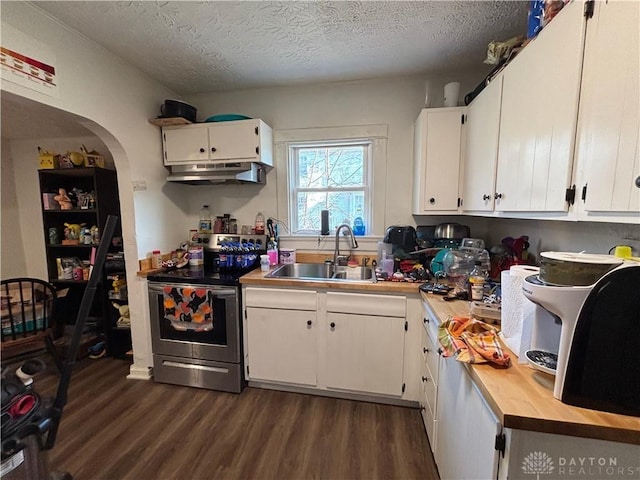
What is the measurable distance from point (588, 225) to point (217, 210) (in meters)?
2.76

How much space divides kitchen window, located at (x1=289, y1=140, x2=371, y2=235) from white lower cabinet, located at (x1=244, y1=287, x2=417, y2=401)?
84 cm

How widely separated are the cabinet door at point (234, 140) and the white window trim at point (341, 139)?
1.12 ft

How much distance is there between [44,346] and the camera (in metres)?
2.02

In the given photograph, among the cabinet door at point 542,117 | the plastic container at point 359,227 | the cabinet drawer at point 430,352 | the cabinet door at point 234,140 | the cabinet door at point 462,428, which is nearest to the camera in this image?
the cabinet door at point 462,428

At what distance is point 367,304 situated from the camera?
1896mm

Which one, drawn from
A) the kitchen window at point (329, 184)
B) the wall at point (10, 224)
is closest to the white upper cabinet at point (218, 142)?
the kitchen window at point (329, 184)

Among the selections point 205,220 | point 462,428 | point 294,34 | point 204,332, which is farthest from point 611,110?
point 205,220

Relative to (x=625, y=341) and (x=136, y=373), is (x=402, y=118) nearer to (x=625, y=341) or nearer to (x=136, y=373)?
(x=625, y=341)

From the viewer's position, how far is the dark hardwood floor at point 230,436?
1487 millimetres

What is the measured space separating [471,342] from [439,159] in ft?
4.77

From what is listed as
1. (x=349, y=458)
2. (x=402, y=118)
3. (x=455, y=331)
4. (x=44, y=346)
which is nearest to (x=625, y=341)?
(x=455, y=331)

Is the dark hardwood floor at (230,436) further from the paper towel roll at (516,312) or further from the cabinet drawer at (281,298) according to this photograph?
the paper towel roll at (516,312)

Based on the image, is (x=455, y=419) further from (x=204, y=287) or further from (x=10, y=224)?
(x=10, y=224)

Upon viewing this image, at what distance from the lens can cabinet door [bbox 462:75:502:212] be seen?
1.52 meters
